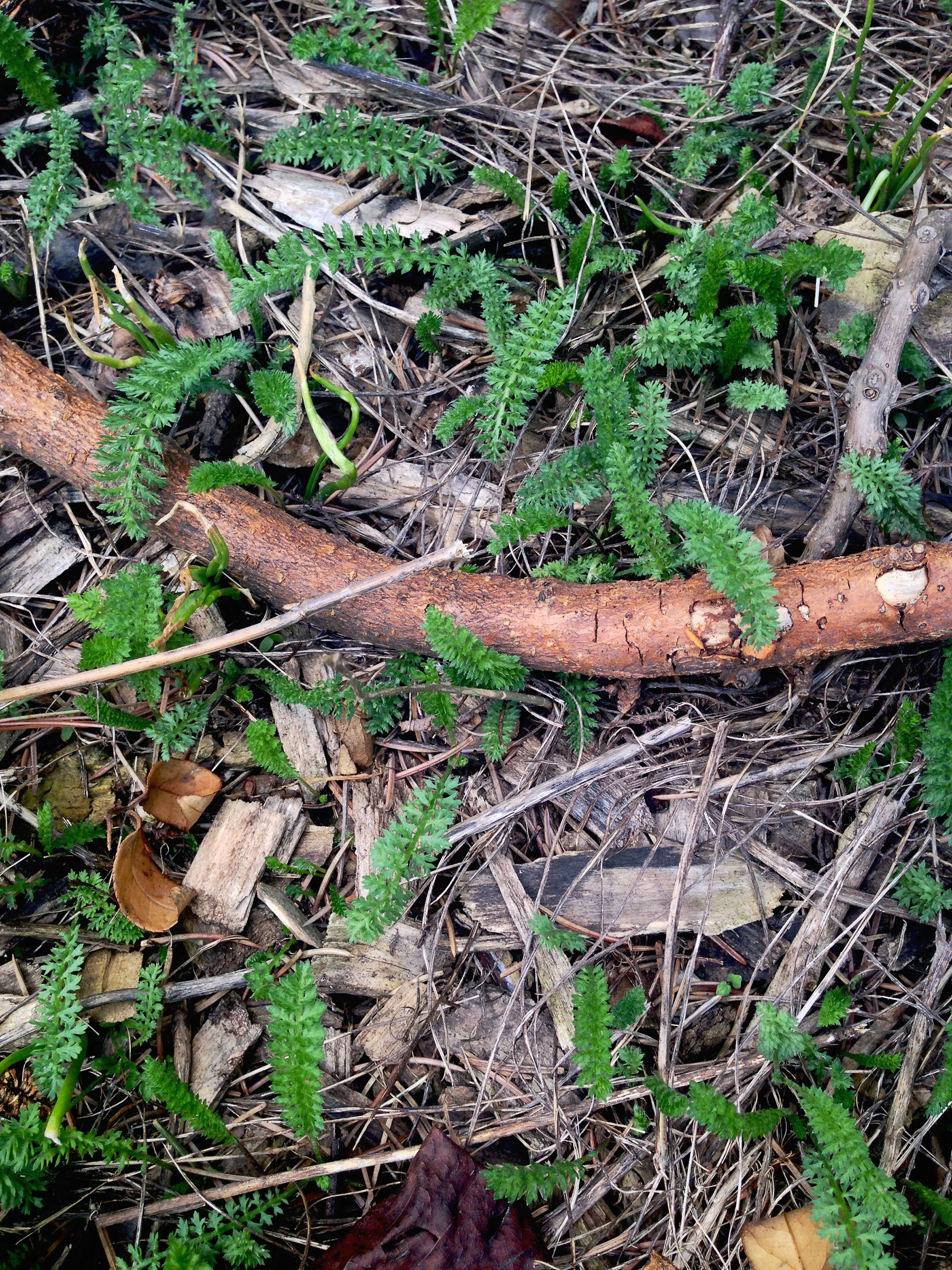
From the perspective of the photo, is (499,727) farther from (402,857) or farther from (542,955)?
(542,955)

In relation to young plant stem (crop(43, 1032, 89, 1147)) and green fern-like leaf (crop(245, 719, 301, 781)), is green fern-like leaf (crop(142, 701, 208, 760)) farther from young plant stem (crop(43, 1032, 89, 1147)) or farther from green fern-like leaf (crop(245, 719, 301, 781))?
young plant stem (crop(43, 1032, 89, 1147))

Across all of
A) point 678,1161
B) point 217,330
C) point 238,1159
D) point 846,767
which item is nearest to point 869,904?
point 846,767

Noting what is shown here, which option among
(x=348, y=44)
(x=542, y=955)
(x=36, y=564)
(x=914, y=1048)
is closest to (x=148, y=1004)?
(x=542, y=955)

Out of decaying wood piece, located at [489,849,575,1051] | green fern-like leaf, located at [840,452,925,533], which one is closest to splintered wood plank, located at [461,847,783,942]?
decaying wood piece, located at [489,849,575,1051]

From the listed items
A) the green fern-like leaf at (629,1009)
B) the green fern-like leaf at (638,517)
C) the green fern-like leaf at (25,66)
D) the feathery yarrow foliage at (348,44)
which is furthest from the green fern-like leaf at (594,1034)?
the green fern-like leaf at (25,66)

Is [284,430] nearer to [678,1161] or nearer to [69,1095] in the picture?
[69,1095]

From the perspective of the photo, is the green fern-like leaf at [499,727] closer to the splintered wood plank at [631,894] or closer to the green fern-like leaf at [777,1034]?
the splintered wood plank at [631,894]
